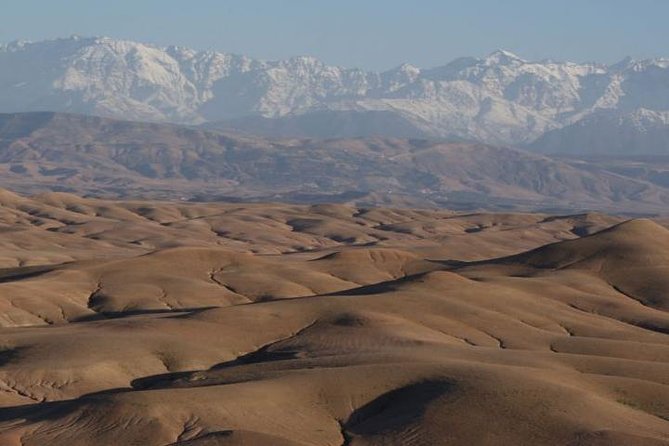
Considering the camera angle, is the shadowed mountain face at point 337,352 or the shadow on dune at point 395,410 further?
the shadow on dune at point 395,410

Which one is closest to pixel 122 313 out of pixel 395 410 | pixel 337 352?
pixel 337 352

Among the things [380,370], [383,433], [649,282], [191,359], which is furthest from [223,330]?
[649,282]

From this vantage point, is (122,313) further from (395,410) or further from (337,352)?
(395,410)

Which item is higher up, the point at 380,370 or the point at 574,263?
the point at 380,370

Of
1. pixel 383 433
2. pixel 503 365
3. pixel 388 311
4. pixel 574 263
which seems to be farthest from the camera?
pixel 574 263

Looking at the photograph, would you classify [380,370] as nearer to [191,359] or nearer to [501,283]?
[191,359]

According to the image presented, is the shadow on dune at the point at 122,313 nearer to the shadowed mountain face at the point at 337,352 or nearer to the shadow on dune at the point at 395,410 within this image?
the shadowed mountain face at the point at 337,352

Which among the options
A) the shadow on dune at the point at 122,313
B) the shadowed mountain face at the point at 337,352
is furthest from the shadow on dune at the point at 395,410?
the shadow on dune at the point at 122,313

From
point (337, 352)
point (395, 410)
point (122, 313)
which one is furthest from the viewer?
point (122, 313)
